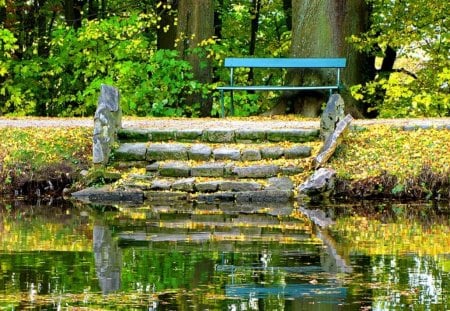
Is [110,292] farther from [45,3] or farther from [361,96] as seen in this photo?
[45,3]

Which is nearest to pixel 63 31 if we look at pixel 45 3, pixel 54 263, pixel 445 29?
pixel 45 3

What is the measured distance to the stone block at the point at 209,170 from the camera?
1572cm

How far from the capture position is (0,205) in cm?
1469

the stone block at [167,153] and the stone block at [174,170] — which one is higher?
the stone block at [167,153]

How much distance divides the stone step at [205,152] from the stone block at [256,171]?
447 millimetres

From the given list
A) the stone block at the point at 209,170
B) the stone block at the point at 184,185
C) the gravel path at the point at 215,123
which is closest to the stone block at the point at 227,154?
the stone block at the point at 209,170

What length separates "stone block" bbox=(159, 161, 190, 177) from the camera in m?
15.9

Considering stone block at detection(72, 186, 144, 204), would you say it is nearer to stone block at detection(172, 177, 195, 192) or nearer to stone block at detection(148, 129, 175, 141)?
stone block at detection(172, 177, 195, 192)

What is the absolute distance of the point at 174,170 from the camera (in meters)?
15.9

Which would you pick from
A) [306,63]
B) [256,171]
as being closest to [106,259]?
[256,171]

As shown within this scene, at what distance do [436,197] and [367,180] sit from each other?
0.93 m

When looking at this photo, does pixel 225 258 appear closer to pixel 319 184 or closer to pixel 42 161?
pixel 319 184

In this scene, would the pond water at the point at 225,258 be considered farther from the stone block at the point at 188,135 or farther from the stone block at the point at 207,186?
the stone block at the point at 188,135

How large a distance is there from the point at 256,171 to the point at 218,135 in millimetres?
1397
